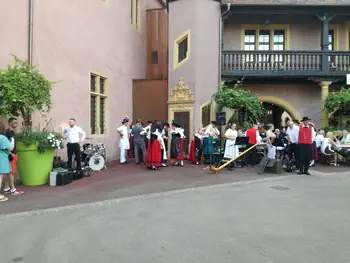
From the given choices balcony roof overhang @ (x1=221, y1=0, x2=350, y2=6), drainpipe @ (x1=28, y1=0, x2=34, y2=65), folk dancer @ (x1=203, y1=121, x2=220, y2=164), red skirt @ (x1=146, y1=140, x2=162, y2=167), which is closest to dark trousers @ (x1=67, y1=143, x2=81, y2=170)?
red skirt @ (x1=146, y1=140, x2=162, y2=167)

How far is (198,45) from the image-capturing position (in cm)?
1645

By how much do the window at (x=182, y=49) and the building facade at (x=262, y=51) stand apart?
0.05m

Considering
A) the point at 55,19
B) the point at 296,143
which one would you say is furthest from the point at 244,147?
the point at 55,19

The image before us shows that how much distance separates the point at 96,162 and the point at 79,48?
416 centimetres

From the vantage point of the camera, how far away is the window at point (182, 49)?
16656 mm

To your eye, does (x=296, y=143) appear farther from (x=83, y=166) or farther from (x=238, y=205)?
(x=83, y=166)

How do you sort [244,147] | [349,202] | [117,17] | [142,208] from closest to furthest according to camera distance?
1. [142,208]
2. [349,202]
3. [244,147]
4. [117,17]

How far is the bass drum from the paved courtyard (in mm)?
2848

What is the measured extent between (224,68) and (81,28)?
7.94 meters

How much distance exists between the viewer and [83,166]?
11.4m

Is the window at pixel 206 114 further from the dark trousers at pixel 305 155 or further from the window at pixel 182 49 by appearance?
the dark trousers at pixel 305 155

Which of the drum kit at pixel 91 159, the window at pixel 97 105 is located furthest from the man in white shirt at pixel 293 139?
the window at pixel 97 105

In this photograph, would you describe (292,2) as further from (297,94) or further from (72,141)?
(72,141)

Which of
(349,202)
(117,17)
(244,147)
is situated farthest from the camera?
(117,17)
